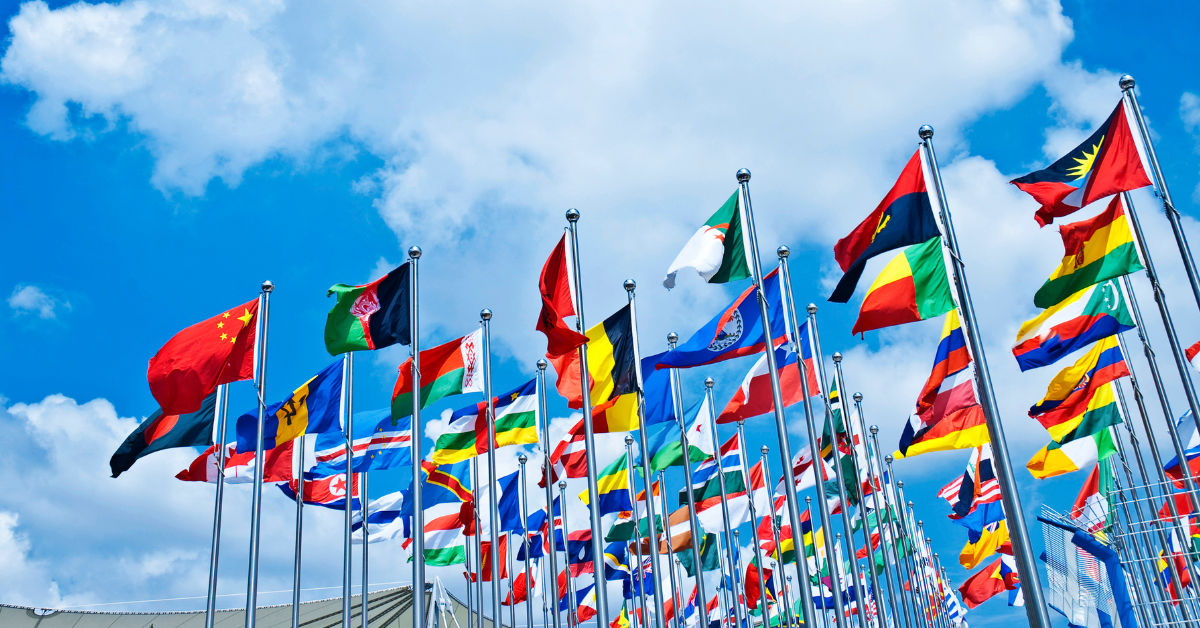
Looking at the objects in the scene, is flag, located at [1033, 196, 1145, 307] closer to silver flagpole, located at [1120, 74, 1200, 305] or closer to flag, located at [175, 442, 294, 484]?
silver flagpole, located at [1120, 74, 1200, 305]

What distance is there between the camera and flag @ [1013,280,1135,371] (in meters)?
15.7

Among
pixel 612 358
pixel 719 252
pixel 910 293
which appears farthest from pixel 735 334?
pixel 910 293

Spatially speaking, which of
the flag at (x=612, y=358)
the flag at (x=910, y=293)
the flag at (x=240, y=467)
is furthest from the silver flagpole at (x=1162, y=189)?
the flag at (x=240, y=467)

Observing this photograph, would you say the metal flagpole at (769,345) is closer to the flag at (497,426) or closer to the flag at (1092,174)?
the flag at (1092,174)

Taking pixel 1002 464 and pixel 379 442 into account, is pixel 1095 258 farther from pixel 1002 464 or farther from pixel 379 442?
pixel 379 442

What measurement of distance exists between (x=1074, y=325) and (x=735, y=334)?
248 inches

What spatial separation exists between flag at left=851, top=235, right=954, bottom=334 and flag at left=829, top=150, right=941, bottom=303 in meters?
0.56

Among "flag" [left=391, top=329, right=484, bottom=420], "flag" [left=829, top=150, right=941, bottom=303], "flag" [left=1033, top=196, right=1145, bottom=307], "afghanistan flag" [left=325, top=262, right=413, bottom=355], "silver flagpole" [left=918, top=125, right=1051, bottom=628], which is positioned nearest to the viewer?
"silver flagpole" [left=918, top=125, right=1051, bottom=628]

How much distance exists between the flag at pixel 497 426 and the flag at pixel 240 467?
3991 millimetres

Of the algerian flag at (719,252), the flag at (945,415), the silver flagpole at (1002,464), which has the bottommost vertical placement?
the silver flagpole at (1002,464)

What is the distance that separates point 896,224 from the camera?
478 inches

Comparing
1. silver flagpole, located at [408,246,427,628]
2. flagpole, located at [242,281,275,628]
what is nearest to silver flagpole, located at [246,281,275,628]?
flagpole, located at [242,281,275,628]

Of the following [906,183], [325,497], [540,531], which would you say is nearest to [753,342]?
[906,183]

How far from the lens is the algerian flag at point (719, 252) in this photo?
14.9 meters
